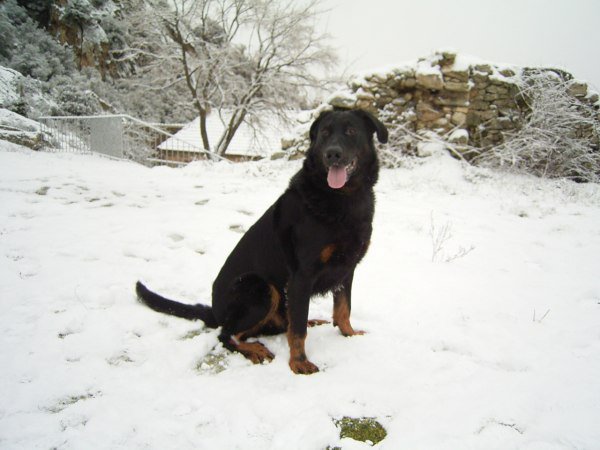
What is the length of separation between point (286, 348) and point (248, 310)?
1.16 feet

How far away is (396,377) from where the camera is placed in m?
1.96

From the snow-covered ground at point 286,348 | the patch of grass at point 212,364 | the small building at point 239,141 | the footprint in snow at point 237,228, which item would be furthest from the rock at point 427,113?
the patch of grass at point 212,364

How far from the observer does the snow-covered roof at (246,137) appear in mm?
16172

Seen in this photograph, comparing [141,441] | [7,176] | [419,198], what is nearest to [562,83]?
[419,198]

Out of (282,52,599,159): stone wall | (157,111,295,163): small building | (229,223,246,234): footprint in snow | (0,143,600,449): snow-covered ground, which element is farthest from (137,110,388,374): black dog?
(157,111,295,163): small building

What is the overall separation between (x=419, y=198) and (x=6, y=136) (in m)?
10.5

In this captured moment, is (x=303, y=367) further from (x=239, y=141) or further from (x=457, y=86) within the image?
(x=239, y=141)

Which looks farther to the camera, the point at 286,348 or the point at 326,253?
the point at 286,348

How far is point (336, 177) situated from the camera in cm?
213

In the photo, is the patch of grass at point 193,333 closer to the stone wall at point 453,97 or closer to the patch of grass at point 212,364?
the patch of grass at point 212,364

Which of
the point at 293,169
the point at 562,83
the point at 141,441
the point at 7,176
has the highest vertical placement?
the point at 562,83

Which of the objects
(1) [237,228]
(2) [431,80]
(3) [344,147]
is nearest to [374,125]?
(3) [344,147]

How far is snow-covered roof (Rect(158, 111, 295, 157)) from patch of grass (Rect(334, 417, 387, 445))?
13.4m

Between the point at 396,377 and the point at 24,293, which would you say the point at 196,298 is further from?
the point at 396,377
